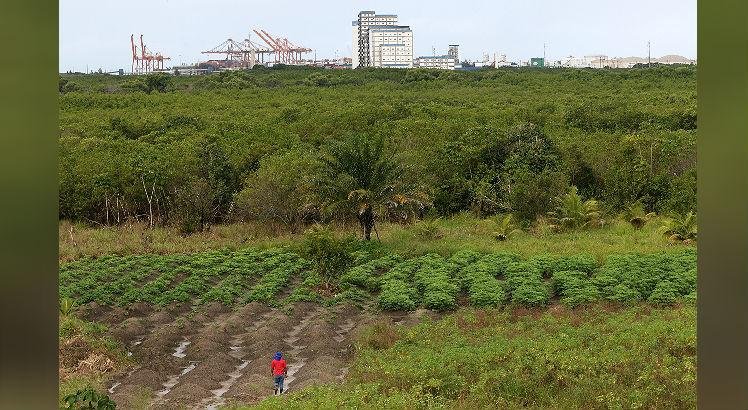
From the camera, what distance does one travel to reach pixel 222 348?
9.22m

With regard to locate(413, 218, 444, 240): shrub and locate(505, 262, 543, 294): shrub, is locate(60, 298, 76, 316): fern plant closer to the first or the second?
locate(505, 262, 543, 294): shrub

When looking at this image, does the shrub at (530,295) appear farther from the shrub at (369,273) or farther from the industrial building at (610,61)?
the industrial building at (610,61)

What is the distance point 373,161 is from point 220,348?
558 centimetres

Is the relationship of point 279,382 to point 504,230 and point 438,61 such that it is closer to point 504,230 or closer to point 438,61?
point 504,230

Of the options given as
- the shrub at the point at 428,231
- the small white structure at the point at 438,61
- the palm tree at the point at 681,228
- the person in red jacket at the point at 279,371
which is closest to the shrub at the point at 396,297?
the shrub at the point at 428,231

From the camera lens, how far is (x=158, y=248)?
A: 14.9 meters

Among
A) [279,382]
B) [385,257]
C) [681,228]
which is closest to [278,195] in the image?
Result: [385,257]

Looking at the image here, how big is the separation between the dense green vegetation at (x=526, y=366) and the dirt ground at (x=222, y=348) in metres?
0.57

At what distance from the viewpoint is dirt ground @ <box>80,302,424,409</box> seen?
7621 millimetres

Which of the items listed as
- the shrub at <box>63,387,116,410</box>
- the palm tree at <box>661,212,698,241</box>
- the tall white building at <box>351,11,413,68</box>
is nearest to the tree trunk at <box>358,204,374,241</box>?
the palm tree at <box>661,212,698,241</box>

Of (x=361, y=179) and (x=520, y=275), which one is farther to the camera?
(x=361, y=179)

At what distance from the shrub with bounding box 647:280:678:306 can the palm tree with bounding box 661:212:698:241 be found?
11.1 feet
